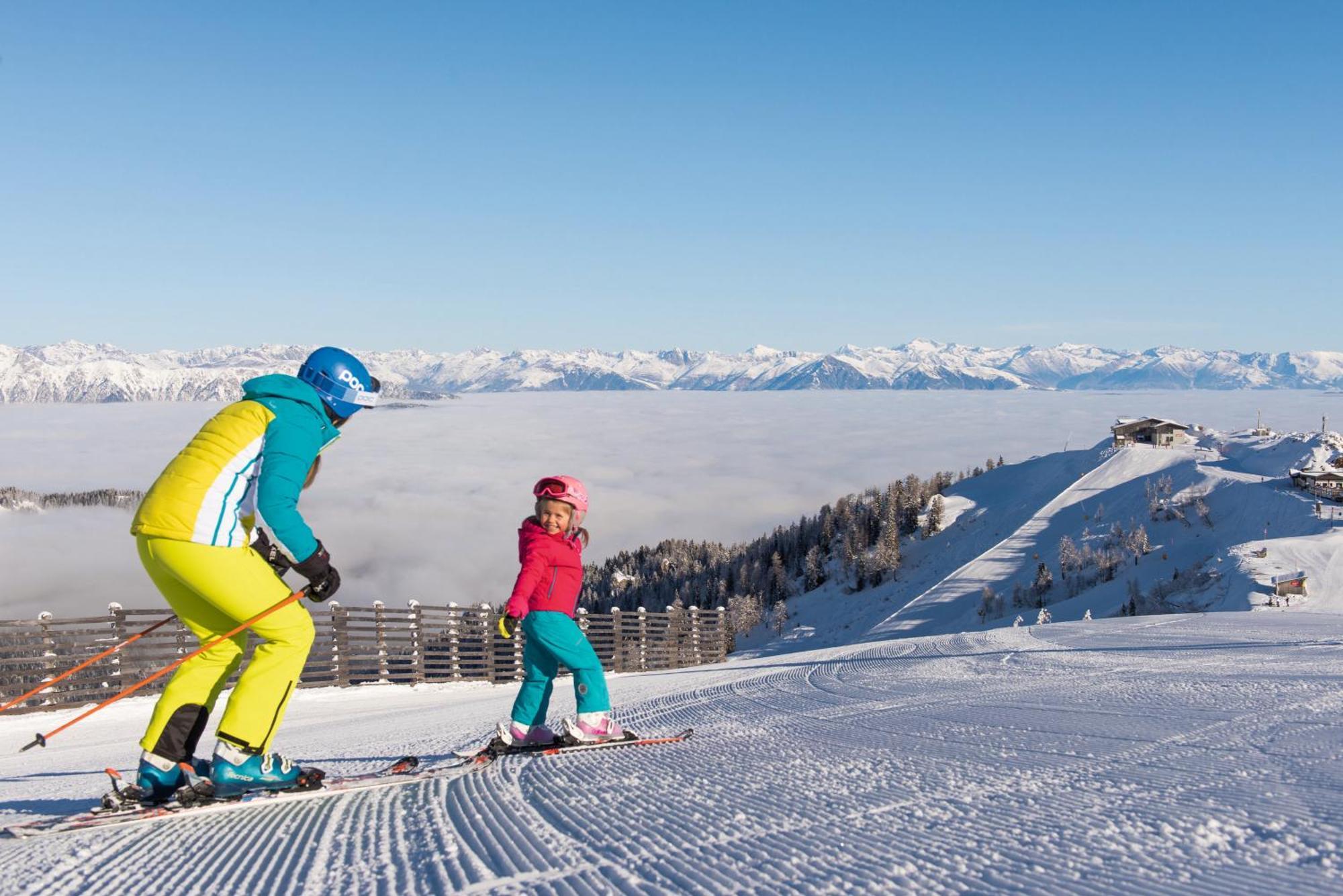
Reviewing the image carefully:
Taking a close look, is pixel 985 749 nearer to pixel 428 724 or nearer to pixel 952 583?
pixel 428 724

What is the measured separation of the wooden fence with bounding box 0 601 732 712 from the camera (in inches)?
479

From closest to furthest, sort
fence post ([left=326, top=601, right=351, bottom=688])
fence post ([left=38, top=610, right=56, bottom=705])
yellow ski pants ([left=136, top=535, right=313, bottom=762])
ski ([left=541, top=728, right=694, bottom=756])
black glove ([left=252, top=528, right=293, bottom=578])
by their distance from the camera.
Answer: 1. yellow ski pants ([left=136, top=535, right=313, bottom=762])
2. black glove ([left=252, top=528, right=293, bottom=578])
3. ski ([left=541, top=728, right=694, bottom=756])
4. fence post ([left=38, top=610, right=56, bottom=705])
5. fence post ([left=326, top=601, right=351, bottom=688])

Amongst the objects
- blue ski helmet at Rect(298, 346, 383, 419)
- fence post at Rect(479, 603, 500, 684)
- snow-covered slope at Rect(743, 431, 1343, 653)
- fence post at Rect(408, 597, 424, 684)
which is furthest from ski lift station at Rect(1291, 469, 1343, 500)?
blue ski helmet at Rect(298, 346, 383, 419)

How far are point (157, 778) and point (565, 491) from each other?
7.74ft

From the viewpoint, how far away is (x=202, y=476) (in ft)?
12.1

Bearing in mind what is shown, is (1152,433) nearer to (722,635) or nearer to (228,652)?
(722,635)

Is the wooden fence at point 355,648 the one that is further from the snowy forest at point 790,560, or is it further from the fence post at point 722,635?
the snowy forest at point 790,560

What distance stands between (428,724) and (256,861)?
17.6 ft

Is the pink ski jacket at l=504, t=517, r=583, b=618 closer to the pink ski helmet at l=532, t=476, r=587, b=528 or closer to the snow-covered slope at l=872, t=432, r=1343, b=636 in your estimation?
the pink ski helmet at l=532, t=476, r=587, b=528

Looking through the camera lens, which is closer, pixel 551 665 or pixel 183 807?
pixel 183 807

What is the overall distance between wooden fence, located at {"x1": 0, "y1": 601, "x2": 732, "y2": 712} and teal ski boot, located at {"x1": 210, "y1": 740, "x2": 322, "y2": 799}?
17.1ft

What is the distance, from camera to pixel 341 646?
48.0ft

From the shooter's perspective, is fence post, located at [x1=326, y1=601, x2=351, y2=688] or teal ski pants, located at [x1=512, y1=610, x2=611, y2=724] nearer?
teal ski pants, located at [x1=512, y1=610, x2=611, y2=724]

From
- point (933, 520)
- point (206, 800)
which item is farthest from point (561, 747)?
point (933, 520)
